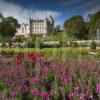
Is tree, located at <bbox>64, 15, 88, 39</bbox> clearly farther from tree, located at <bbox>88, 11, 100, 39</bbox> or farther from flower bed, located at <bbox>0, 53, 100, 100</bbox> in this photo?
flower bed, located at <bbox>0, 53, 100, 100</bbox>

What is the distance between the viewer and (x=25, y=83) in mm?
6195

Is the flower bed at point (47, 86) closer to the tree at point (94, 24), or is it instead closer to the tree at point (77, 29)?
the tree at point (94, 24)

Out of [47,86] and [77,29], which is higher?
[77,29]

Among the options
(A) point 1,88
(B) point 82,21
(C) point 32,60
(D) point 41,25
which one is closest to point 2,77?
(A) point 1,88

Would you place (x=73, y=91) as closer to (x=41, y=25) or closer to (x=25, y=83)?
(x=25, y=83)

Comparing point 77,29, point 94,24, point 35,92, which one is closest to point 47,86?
point 35,92

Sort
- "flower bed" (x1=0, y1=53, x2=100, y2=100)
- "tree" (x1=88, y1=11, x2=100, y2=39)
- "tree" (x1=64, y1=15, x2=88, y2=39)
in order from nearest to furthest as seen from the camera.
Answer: "flower bed" (x1=0, y1=53, x2=100, y2=100), "tree" (x1=88, y1=11, x2=100, y2=39), "tree" (x1=64, y1=15, x2=88, y2=39)

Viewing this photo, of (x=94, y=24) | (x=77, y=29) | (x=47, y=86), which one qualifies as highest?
(x=94, y=24)

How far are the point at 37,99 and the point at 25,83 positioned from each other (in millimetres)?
1132

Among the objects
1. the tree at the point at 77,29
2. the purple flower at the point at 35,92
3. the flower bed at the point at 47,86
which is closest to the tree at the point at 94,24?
the tree at the point at 77,29

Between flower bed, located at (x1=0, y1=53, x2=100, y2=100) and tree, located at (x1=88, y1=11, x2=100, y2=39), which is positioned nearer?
flower bed, located at (x1=0, y1=53, x2=100, y2=100)

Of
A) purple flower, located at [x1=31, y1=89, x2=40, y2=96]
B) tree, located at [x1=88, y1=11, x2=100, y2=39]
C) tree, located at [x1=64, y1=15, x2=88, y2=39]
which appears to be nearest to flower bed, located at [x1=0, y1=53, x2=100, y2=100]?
purple flower, located at [x1=31, y1=89, x2=40, y2=96]

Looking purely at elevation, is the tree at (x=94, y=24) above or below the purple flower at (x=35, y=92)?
above

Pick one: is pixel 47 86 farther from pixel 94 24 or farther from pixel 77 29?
pixel 77 29
